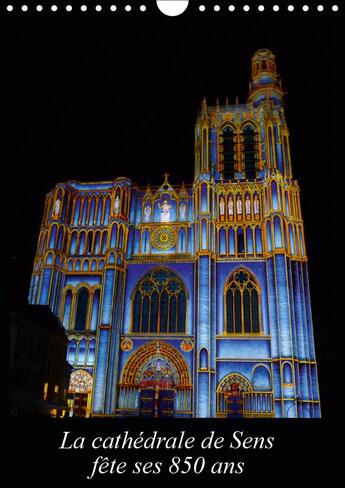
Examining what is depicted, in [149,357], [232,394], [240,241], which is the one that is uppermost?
[240,241]

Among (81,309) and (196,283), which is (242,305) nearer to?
(196,283)

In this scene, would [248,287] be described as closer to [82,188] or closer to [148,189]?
[148,189]

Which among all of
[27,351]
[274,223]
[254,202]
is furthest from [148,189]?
[27,351]

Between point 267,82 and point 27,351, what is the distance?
37.2m

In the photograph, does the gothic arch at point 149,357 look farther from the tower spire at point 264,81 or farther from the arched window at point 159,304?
the tower spire at point 264,81

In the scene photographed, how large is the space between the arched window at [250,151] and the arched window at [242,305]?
10968 mm

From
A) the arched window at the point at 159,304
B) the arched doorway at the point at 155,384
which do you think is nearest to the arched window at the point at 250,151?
the arched window at the point at 159,304

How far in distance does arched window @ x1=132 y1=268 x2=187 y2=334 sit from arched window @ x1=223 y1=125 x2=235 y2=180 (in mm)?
12179

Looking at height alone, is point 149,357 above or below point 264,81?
below

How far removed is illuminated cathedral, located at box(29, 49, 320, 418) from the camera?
32.2m

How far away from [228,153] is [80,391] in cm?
2701

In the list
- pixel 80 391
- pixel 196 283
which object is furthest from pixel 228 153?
pixel 80 391

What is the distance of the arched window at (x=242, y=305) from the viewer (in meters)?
34.1

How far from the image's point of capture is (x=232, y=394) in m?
32.2
